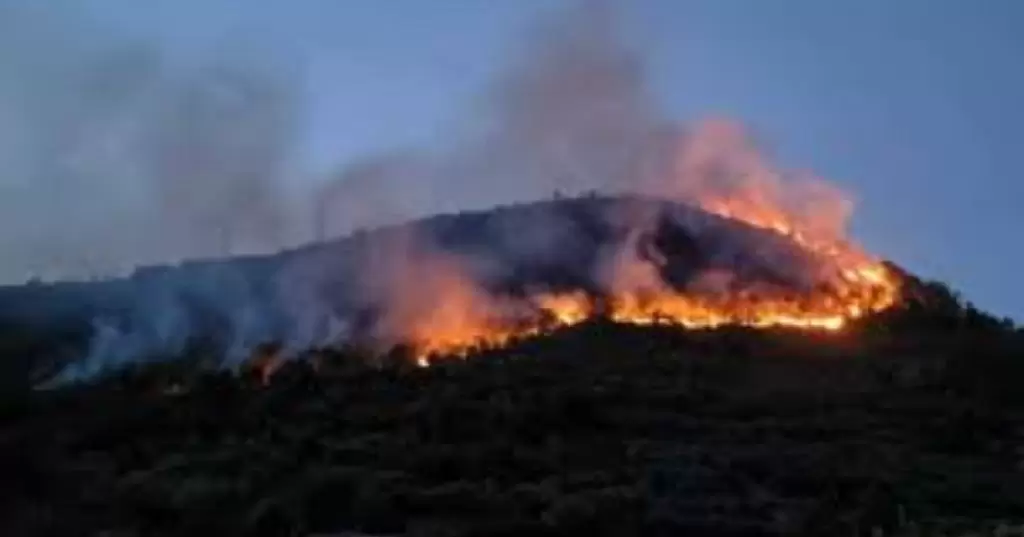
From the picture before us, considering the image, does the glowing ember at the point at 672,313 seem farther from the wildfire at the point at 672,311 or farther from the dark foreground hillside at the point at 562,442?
the dark foreground hillside at the point at 562,442

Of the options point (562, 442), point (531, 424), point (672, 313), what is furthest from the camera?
point (672, 313)

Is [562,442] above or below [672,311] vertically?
below

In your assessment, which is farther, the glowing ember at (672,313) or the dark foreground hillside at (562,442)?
the glowing ember at (672,313)

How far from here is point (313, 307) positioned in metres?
82.3

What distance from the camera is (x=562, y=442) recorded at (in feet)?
179

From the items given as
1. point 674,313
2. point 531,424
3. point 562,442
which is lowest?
point 562,442

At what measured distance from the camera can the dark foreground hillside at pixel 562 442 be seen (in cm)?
3841

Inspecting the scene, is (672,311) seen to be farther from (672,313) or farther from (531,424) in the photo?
(531,424)

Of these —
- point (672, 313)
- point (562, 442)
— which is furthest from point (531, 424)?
point (672, 313)

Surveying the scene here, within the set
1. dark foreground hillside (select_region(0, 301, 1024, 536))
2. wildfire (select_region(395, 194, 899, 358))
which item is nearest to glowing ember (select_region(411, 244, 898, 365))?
wildfire (select_region(395, 194, 899, 358))

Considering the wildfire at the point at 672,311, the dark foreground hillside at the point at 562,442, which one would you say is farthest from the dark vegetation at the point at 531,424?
the wildfire at the point at 672,311

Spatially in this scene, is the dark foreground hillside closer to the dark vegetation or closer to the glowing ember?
the dark vegetation

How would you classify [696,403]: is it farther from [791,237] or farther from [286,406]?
[791,237]

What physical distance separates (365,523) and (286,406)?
23.1m
